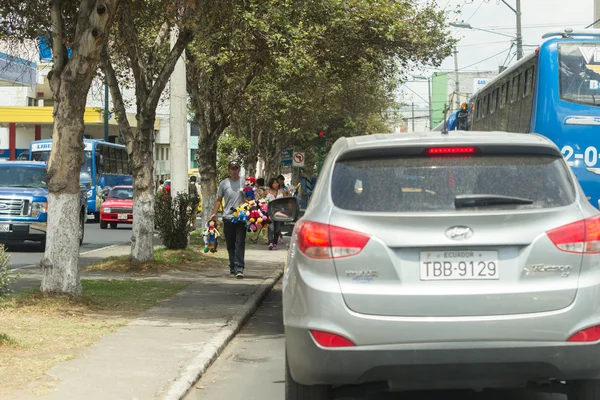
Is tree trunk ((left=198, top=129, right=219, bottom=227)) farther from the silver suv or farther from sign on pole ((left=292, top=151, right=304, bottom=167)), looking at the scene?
the silver suv

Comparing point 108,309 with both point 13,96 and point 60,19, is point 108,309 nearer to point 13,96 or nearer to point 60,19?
point 60,19

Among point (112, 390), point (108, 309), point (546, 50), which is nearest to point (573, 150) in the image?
point (546, 50)

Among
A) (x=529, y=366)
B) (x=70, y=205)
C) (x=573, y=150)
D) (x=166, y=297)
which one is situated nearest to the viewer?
(x=529, y=366)

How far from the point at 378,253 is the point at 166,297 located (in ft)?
26.7

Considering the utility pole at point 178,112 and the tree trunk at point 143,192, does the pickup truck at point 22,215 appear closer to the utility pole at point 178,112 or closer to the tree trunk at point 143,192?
the utility pole at point 178,112

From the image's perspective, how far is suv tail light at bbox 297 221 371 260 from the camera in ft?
17.6

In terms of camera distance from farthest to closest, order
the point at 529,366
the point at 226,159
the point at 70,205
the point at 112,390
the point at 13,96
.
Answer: the point at 13,96 < the point at 226,159 < the point at 70,205 < the point at 112,390 < the point at 529,366

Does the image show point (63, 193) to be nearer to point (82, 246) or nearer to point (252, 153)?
point (82, 246)

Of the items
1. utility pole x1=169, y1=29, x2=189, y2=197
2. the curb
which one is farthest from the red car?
the curb

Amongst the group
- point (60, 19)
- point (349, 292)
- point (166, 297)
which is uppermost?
point (60, 19)

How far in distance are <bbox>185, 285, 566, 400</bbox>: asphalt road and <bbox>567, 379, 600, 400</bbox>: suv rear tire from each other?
4.19 feet

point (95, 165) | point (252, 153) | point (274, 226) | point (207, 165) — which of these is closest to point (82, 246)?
point (207, 165)

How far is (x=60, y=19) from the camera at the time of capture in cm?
1193

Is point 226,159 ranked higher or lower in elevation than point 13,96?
lower
